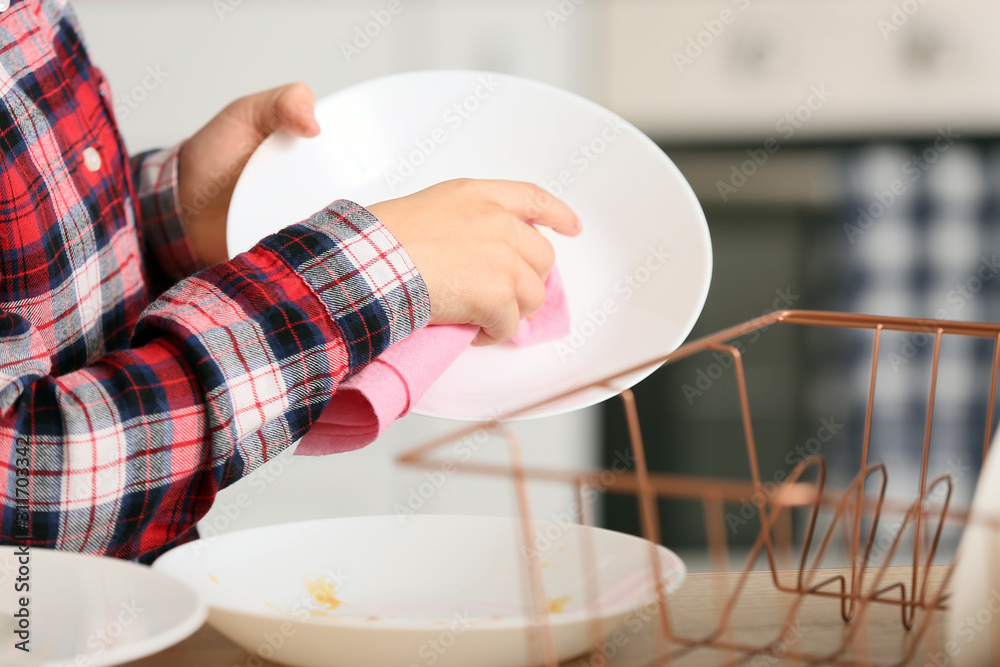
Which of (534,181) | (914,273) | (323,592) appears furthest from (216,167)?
(914,273)

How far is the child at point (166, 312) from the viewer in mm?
333

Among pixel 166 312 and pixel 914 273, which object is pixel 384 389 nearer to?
pixel 166 312

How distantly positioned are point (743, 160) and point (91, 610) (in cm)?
238

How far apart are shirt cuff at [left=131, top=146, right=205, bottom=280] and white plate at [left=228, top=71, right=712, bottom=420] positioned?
0.45 feet

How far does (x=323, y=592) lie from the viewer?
1.11ft

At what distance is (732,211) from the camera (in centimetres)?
246

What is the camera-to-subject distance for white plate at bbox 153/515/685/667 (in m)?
0.25

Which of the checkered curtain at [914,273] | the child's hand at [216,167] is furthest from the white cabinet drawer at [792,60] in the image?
the child's hand at [216,167]

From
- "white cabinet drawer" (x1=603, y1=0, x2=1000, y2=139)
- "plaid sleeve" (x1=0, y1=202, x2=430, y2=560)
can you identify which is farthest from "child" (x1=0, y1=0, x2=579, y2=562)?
"white cabinet drawer" (x1=603, y1=0, x2=1000, y2=139)

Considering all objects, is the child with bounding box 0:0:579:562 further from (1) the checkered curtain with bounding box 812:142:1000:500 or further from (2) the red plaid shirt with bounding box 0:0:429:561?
(1) the checkered curtain with bounding box 812:142:1000:500

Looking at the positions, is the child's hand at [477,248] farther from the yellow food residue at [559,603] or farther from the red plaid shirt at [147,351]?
the yellow food residue at [559,603]

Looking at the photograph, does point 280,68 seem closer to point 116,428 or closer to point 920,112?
point 920,112

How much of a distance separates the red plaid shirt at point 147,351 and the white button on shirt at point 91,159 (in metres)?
0.01

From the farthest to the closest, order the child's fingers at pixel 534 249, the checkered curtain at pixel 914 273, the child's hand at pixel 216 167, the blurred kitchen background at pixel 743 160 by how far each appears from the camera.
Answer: the checkered curtain at pixel 914 273 < the blurred kitchen background at pixel 743 160 < the child's hand at pixel 216 167 < the child's fingers at pixel 534 249
